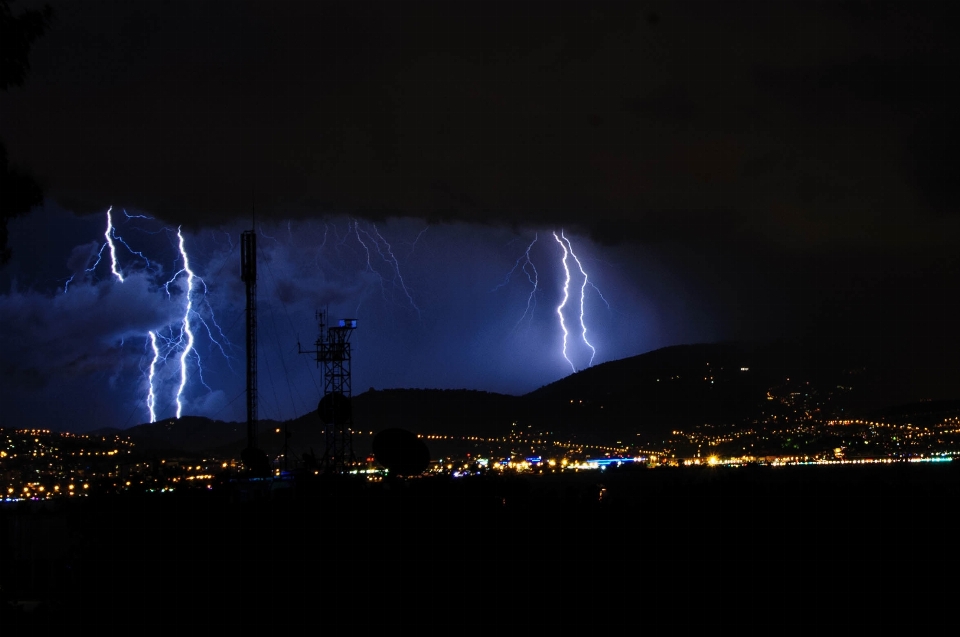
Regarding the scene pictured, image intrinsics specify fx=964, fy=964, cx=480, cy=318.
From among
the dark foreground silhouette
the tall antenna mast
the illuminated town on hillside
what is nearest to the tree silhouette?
the dark foreground silhouette

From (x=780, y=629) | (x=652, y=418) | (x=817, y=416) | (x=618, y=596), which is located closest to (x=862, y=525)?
(x=780, y=629)

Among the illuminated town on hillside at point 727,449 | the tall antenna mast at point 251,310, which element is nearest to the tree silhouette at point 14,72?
the tall antenna mast at point 251,310

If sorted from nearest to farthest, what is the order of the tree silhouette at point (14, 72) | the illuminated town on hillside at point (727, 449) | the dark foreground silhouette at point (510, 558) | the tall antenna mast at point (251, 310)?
the tree silhouette at point (14, 72)
the dark foreground silhouette at point (510, 558)
the tall antenna mast at point (251, 310)
the illuminated town on hillside at point (727, 449)

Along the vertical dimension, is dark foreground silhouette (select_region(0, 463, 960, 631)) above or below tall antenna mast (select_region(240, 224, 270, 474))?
below

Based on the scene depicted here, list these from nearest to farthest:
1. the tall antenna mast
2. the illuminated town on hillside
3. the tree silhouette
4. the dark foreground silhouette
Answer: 1. the tree silhouette
2. the dark foreground silhouette
3. the tall antenna mast
4. the illuminated town on hillside

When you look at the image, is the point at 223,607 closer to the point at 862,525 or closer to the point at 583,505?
the point at 583,505

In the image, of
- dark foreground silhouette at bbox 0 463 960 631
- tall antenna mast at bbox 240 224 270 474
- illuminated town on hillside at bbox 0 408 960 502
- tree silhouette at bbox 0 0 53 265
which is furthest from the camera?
illuminated town on hillside at bbox 0 408 960 502

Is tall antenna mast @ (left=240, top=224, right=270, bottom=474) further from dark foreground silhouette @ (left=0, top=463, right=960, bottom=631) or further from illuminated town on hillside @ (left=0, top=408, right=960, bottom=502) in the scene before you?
illuminated town on hillside @ (left=0, top=408, right=960, bottom=502)

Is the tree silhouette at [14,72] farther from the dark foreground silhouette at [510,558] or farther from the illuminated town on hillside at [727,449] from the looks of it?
the illuminated town on hillside at [727,449]
